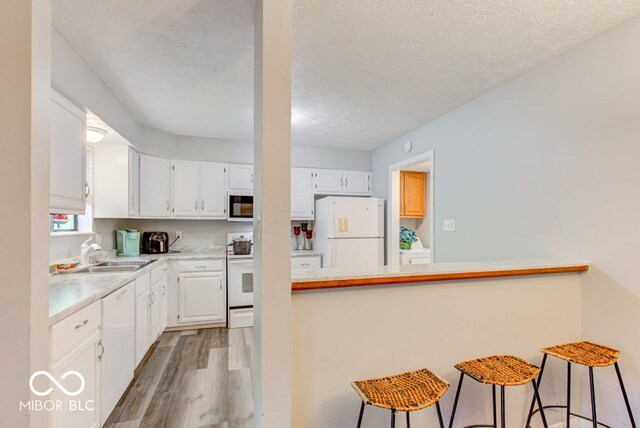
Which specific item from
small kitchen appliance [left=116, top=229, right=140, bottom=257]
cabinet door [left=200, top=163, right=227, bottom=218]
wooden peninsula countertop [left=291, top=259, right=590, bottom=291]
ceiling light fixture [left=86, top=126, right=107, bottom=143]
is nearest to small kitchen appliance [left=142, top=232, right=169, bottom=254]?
small kitchen appliance [left=116, top=229, right=140, bottom=257]

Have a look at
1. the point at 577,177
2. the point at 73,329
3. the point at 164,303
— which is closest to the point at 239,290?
the point at 164,303

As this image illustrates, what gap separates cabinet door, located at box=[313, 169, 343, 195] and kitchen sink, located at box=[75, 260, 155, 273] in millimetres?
2281

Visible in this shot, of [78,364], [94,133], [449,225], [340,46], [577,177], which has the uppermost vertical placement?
[340,46]

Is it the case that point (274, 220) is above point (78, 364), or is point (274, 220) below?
above

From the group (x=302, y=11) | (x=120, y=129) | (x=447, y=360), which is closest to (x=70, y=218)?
(x=120, y=129)

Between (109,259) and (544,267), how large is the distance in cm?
359

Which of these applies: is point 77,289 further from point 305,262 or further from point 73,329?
point 305,262

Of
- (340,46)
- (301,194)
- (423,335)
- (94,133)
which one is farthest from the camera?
(301,194)

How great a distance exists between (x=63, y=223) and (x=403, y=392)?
9.83ft

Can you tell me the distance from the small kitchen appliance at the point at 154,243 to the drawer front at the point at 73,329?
78.4 inches

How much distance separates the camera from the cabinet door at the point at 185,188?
3.63 m

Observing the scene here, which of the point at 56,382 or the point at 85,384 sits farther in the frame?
the point at 85,384

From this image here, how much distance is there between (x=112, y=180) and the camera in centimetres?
301

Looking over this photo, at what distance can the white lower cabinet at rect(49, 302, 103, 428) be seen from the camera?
4.12 feet
